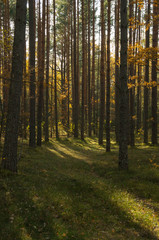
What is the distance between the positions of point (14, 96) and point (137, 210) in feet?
18.9

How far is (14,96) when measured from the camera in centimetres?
746

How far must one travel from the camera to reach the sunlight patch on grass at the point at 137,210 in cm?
523

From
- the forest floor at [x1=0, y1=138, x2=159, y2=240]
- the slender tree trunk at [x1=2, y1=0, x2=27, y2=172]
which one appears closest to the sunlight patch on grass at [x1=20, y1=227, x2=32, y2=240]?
the forest floor at [x1=0, y1=138, x2=159, y2=240]

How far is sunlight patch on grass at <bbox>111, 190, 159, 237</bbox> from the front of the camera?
206 inches

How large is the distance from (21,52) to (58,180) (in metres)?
5.22

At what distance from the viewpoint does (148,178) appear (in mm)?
8469

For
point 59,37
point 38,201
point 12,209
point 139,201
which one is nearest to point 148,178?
point 139,201

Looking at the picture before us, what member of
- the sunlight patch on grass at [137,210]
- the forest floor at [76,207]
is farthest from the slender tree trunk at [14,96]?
the sunlight patch on grass at [137,210]

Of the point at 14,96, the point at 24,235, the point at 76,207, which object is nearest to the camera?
the point at 24,235

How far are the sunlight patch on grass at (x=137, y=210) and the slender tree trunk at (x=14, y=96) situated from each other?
4.08 meters

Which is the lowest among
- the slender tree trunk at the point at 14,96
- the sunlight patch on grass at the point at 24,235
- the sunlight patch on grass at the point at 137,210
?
the sunlight patch on grass at the point at 137,210

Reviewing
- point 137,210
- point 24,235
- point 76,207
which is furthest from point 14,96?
point 137,210

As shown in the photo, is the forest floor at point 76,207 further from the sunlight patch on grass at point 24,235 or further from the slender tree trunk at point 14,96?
the slender tree trunk at point 14,96

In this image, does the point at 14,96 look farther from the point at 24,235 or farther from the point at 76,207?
the point at 24,235
